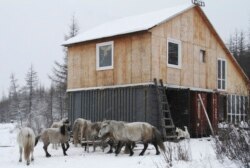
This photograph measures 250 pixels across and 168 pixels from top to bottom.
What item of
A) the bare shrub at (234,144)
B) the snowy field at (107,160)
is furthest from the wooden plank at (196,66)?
the bare shrub at (234,144)

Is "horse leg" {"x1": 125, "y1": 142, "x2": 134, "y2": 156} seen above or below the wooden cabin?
below

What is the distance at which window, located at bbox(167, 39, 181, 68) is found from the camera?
2507 cm

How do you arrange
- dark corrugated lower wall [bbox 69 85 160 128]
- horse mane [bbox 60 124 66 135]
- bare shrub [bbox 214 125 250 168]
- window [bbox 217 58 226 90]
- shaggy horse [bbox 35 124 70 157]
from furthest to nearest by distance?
window [bbox 217 58 226 90]
dark corrugated lower wall [bbox 69 85 160 128]
horse mane [bbox 60 124 66 135]
shaggy horse [bbox 35 124 70 157]
bare shrub [bbox 214 125 250 168]

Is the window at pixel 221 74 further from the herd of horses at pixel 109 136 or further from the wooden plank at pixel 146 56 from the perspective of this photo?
the herd of horses at pixel 109 136

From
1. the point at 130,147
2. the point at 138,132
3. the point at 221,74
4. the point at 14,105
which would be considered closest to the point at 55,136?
the point at 130,147

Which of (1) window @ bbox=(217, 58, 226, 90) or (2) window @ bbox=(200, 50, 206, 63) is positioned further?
(1) window @ bbox=(217, 58, 226, 90)

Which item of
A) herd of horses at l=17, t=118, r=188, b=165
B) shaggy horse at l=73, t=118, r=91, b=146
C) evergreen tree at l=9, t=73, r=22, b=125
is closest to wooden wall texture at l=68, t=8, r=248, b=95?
shaggy horse at l=73, t=118, r=91, b=146

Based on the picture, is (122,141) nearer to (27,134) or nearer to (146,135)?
(146,135)

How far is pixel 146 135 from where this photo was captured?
60.5 ft

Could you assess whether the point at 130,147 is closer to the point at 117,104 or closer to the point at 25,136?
the point at 25,136

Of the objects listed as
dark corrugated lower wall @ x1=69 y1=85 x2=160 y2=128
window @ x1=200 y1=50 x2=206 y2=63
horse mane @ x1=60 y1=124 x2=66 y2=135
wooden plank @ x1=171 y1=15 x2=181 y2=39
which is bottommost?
horse mane @ x1=60 y1=124 x2=66 y2=135

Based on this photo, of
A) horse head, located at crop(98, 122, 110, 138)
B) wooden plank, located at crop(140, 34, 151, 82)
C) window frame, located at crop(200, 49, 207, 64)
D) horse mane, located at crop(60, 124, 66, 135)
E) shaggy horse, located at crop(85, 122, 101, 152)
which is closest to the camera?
horse head, located at crop(98, 122, 110, 138)

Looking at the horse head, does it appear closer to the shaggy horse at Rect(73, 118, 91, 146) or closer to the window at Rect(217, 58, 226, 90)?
the shaggy horse at Rect(73, 118, 91, 146)

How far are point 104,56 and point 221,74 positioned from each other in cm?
846
